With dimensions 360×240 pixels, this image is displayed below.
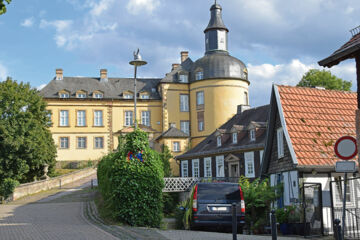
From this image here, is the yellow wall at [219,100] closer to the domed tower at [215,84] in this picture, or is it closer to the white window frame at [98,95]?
the domed tower at [215,84]

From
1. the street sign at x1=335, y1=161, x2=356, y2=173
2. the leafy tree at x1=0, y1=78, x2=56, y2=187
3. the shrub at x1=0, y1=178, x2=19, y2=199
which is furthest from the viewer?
the leafy tree at x1=0, y1=78, x2=56, y2=187

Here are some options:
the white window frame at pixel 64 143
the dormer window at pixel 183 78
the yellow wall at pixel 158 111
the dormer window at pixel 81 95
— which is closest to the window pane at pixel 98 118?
the yellow wall at pixel 158 111

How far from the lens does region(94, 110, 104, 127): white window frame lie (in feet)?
220

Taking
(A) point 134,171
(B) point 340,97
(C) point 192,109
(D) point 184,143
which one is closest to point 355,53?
(A) point 134,171

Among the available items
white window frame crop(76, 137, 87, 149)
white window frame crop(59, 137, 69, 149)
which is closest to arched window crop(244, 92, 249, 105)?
white window frame crop(76, 137, 87, 149)

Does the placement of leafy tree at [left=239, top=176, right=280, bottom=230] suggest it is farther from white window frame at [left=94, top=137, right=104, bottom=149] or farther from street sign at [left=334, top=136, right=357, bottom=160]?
white window frame at [left=94, top=137, right=104, bottom=149]

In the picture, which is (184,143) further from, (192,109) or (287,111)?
(287,111)

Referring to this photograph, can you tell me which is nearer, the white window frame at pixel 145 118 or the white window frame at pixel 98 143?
the white window frame at pixel 145 118

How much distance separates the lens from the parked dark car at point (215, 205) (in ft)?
53.2

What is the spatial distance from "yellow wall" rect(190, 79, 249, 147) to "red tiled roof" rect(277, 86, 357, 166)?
123ft

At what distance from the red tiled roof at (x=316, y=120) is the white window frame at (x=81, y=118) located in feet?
156

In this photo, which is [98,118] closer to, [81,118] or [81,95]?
[81,118]

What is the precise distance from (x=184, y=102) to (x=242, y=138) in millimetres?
28228

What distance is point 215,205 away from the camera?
1633 cm
